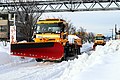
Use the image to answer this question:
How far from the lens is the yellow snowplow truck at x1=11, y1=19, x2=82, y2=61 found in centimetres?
2000

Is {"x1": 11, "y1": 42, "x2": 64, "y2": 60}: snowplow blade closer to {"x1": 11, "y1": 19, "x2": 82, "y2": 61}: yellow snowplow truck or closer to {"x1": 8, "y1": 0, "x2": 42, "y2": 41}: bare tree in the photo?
{"x1": 11, "y1": 19, "x2": 82, "y2": 61}: yellow snowplow truck

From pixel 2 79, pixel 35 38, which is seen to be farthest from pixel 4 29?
pixel 2 79

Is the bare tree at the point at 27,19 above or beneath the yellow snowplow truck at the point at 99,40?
above

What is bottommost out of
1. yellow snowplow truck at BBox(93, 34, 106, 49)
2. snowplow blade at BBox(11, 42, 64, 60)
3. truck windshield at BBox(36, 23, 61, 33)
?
yellow snowplow truck at BBox(93, 34, 106, 49)

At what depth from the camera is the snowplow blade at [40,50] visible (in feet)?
65.5

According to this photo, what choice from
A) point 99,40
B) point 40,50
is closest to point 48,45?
point 40,50

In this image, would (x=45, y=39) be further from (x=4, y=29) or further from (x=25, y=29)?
(x=4, y=29)

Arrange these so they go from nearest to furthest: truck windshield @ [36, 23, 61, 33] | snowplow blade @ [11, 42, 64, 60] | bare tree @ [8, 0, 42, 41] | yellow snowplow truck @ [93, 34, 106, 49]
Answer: snowplow blade @ [11, 42, 64, 60] < truck windshield @ [36, 23, 61, 33] < bare tree @ [8, 0, 42, 41] < yellow snowplow truck @ [93, 34, 106, 49]

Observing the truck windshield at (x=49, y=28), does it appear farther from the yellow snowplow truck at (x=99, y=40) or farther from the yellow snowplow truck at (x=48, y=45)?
the yellow snowplow truck at (x=99, y=40)

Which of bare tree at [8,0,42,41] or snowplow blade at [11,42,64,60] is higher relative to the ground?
bare tree at [8,0,42,41]

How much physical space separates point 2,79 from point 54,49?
23.9 ft

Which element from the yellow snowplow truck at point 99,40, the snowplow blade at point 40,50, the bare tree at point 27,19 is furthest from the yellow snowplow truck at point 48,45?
the yellow snowplow truck at point 99,40

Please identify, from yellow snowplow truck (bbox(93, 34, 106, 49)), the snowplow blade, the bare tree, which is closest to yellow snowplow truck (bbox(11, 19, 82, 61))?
the snowplow blade

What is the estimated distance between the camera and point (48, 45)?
20047mm
